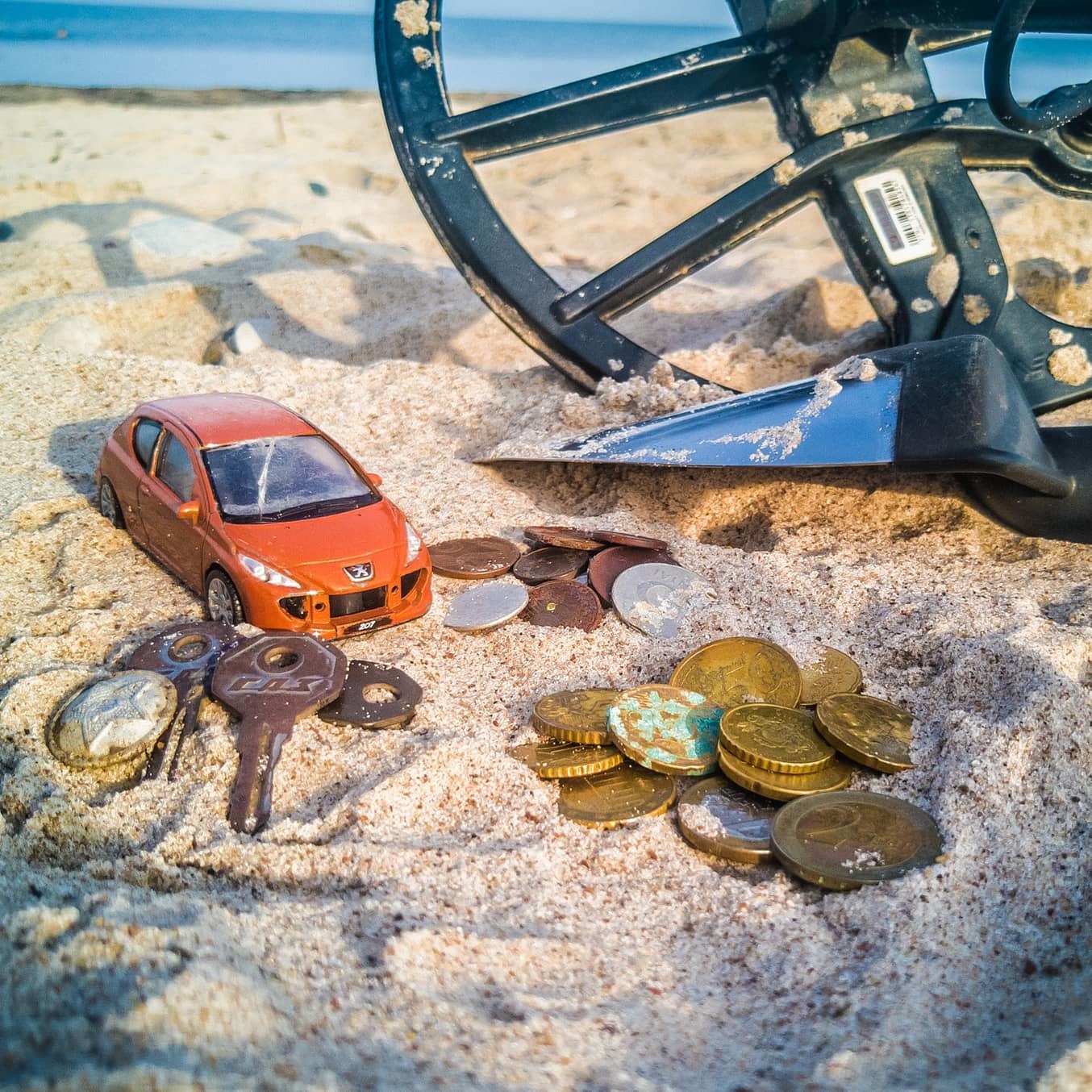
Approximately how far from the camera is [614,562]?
11.1 ft

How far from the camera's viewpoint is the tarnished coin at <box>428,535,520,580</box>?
3.44 m

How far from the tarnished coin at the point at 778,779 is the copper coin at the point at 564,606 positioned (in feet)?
2.74

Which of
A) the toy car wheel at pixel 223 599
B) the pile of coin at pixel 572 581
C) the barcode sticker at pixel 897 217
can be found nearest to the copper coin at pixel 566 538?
the pile of coin at pixel 572 581

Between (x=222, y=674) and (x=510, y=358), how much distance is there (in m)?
3.69

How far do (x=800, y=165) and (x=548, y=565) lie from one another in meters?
2.15

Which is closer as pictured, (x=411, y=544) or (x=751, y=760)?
(x=751, y=760)

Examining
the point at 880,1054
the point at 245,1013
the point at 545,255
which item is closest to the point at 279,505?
the point at 245,1013

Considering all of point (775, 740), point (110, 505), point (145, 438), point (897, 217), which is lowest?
point (110, 505)

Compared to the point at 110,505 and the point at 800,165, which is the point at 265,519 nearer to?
the point at 110,505

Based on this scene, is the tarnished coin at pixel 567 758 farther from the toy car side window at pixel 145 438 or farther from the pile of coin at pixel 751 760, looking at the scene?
the toy car side window at pixel 145 438

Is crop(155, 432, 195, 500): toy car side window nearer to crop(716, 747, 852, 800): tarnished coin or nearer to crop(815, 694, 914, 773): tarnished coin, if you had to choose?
crop(716, 747, 852, 800): tarnished coin

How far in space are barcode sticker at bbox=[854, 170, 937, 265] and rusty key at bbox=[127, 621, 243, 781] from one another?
126 inches

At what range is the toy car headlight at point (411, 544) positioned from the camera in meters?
3.15

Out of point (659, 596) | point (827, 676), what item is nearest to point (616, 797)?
point (827, 676)
